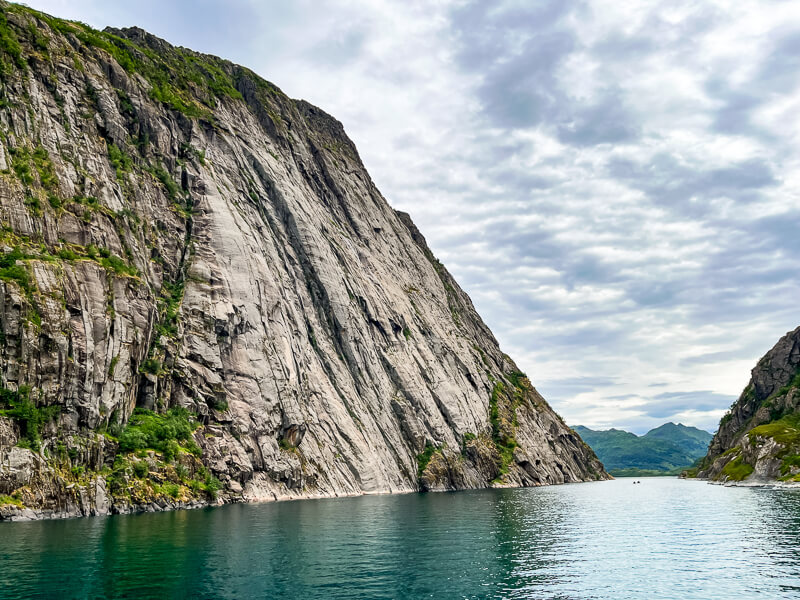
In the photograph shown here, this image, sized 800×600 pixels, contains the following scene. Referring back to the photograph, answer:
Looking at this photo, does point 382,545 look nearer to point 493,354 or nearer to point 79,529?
point 79,529

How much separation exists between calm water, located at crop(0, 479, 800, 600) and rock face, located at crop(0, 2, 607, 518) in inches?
588

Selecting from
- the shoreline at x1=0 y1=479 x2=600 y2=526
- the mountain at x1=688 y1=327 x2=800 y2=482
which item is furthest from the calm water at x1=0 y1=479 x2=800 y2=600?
the mountain at x1=688 y1=327 x2=800 y2=482

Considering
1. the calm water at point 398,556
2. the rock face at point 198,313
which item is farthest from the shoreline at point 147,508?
the calm water at point 398,556

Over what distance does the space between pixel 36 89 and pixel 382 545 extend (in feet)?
281

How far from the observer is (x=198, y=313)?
94312 millimetres

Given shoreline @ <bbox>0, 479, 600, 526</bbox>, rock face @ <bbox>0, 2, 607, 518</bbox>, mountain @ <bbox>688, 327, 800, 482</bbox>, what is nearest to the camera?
shoreline @ <bbox>0, 479, 600, 526</bbox>

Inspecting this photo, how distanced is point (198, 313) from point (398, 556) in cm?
6387

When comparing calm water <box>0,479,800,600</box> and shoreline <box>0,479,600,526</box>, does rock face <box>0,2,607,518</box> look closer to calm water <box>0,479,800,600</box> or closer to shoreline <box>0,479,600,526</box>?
shoreline <box>0,479,600,526</box>

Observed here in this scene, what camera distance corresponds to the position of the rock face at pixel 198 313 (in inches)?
2657

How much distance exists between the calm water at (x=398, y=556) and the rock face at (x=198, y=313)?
14.9 metres

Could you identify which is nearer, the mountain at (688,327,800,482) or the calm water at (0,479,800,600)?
the calm water at (0,479,800,600)

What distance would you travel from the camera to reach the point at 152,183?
344 feet

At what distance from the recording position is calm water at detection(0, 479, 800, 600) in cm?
3091

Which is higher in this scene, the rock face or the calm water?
the rock face
